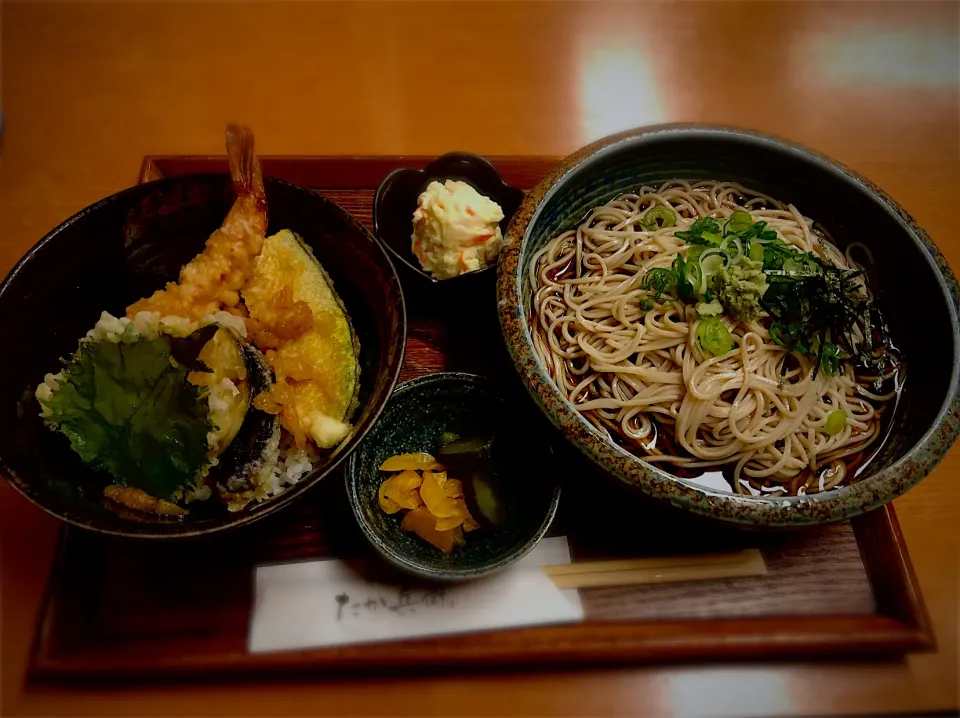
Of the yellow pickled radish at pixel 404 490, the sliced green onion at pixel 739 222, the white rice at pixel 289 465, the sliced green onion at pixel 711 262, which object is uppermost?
the sliced green onion at pixel 739 222

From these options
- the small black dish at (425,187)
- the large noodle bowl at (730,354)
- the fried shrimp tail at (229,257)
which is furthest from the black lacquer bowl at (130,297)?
the large noodle bowl at (730,354)

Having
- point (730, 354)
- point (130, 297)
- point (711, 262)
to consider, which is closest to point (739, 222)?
point (711, 262)

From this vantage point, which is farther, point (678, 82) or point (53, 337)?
point (678, 82)

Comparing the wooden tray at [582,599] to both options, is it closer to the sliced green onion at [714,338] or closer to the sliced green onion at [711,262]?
the sliced green onion at [714,338]

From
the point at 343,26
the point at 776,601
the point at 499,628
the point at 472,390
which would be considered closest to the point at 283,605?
the point at 499,628

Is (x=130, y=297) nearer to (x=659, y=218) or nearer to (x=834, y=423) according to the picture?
(x=659, y=218)

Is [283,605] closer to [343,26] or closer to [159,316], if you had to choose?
[159,316]

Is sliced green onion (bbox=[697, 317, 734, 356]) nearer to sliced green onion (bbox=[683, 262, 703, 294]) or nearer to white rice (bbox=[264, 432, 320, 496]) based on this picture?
sliced green onion (bbox=[683, 262, 703, 294])
